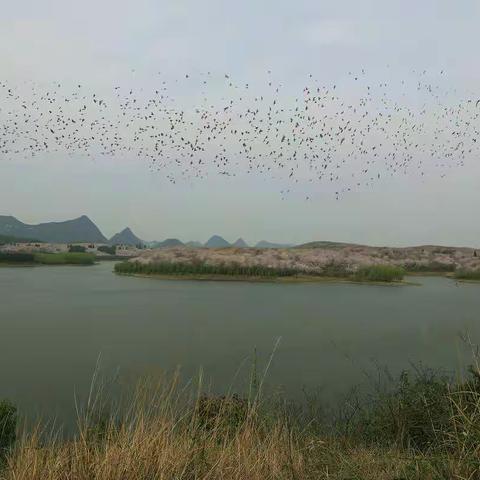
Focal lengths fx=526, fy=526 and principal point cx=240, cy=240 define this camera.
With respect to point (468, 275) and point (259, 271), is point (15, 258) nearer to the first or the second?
point (259, 271)

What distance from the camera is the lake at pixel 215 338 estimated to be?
1069 cm

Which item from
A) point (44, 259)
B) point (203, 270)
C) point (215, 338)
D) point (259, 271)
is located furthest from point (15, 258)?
point (215, 338)

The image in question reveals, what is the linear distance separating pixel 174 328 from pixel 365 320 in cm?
828

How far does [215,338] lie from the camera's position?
16469 mm

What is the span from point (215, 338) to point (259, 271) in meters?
32.4

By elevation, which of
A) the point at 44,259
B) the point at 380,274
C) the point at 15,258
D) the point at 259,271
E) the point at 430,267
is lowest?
the point at 44,259

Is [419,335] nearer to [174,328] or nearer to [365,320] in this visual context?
[365,320]

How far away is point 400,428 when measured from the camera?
5.44 metres

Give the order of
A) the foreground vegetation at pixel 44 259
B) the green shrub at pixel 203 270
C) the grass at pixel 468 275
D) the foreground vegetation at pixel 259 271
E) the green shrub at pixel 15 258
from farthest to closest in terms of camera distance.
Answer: the foreground vegetation at pixel 44 259 → the green shrub at pixel 15 258 → the grass at pixel 468 275 → the green shrub at pixel 203 270 → the foreground vegetation at pixel 259 271

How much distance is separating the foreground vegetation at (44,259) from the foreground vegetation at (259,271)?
20.6 metres

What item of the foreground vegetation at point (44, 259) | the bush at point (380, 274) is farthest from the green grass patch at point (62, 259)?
the bush at point (380, 274)

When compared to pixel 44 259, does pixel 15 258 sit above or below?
above

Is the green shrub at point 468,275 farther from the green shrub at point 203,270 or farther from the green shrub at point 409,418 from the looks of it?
the green shrub at point 409,418

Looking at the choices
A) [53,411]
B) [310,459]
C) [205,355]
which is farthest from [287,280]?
[310,459]
